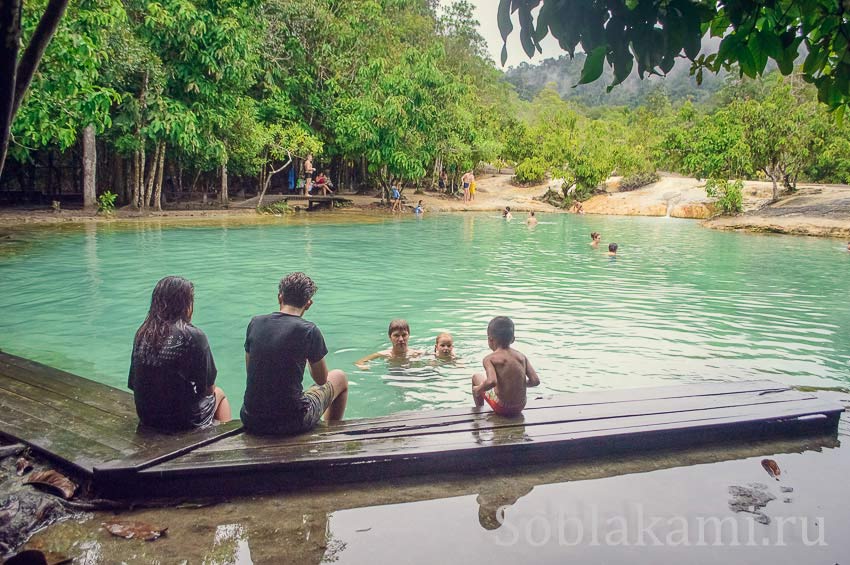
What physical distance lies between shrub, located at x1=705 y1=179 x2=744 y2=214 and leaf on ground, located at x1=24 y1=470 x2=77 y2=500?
27.8 m

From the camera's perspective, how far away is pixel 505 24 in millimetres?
2250

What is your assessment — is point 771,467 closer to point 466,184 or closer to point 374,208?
point 374,208

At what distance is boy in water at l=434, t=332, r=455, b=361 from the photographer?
760 cm

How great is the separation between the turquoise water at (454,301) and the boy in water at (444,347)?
0.46ft

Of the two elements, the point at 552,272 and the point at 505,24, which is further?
the point at 552,272

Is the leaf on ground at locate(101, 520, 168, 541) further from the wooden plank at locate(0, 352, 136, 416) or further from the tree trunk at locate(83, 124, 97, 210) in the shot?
the tree trunk at locate(83, 124, 97, 210)

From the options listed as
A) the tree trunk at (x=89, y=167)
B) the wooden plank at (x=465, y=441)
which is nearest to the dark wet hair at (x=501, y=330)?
the wooden plank at (x=465, y=441)

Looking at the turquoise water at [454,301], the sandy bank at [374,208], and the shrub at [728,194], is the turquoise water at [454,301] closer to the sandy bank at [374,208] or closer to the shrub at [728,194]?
the sandy bank at [374,208]

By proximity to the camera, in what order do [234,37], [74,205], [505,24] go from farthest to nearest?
[74,205]
[234,37]
[505,24]

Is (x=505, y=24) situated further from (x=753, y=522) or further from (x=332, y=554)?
(x=753, y=522)

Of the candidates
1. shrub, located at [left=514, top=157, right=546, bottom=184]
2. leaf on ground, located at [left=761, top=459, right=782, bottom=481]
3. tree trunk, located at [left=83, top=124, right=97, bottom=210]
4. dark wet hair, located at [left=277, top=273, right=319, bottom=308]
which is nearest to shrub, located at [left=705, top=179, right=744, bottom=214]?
shrub, located at [left=514, top=157, right=546, bottom=184]

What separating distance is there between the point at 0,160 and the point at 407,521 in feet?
8.46

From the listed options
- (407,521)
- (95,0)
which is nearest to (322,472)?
(407,521)

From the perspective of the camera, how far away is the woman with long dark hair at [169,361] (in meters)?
3.98
